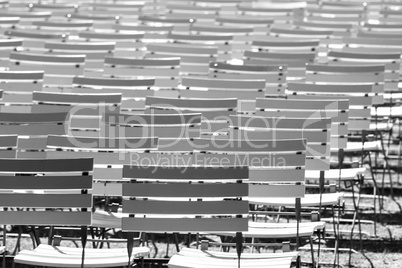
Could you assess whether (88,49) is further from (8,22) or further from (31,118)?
(31,118)

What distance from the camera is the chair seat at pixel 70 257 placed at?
19.1ft

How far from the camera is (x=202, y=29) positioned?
12.8m

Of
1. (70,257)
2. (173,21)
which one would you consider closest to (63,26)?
(173,21)

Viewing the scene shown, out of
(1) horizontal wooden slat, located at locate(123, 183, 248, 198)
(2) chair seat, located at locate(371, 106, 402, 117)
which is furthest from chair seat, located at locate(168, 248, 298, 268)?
(2) chair seat, located at locate(371, 106, 402, 117)

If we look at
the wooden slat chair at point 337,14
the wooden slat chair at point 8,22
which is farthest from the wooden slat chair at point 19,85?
the wooden slat chair at point 337,14

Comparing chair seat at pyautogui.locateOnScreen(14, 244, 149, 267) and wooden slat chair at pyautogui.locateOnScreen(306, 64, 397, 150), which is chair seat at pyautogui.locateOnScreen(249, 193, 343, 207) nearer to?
chair seat at pyautogui.locateOnScreen(14, 244, 149, 267)

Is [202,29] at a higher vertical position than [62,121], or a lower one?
higher

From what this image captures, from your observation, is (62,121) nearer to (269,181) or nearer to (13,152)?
(13,152)

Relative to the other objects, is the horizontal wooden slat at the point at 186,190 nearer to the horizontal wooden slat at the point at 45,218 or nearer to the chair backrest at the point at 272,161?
the horizontal wooden slat at the point at 45,218

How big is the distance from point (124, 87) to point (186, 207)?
11.1 ft

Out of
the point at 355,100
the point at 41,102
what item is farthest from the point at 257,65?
the point at 41,102

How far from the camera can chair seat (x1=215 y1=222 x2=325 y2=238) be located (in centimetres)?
634

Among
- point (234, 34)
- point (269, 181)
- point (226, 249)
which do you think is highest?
point (234, 34)

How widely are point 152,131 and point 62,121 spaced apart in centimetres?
77
